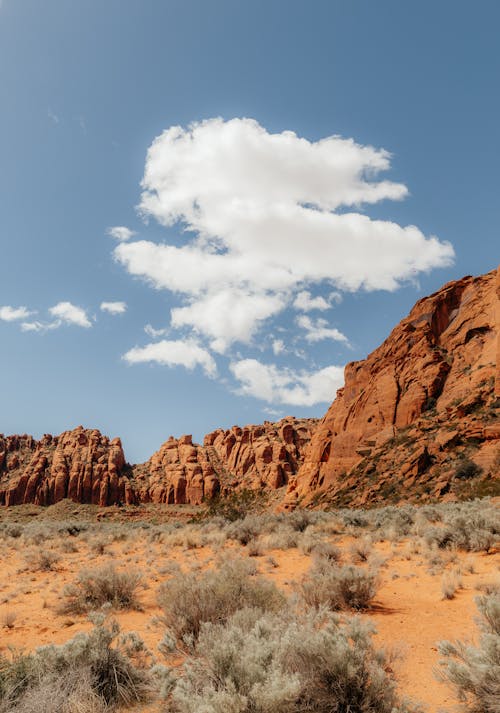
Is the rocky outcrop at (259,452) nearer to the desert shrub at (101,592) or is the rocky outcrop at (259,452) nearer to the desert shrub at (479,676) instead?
the desert shrub at (101,592)

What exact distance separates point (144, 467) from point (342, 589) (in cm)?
11544

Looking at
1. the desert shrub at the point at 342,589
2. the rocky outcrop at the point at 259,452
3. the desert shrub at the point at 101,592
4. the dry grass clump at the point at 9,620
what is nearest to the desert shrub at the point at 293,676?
the desert shrub at the point at 342,589

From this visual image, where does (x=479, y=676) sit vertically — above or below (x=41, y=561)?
above

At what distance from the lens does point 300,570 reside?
10.6 metres

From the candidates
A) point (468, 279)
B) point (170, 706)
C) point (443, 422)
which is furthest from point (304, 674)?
point (468, 279)

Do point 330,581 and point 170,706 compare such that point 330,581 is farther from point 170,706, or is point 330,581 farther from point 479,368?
point 479,368

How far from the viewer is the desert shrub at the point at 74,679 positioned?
3.78 meters

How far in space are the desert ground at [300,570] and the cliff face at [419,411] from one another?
2362 centimetres

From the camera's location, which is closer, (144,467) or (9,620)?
(9,620)

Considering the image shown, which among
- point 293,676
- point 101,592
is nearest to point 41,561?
point 101,592

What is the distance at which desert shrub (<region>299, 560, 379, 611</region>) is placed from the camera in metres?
6.93

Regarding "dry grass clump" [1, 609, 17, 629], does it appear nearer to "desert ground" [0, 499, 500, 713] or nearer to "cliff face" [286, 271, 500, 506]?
"desert ground" [0, 499, 500, 713]

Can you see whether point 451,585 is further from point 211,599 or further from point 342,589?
point 211,599

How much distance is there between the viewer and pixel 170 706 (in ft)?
13.1
